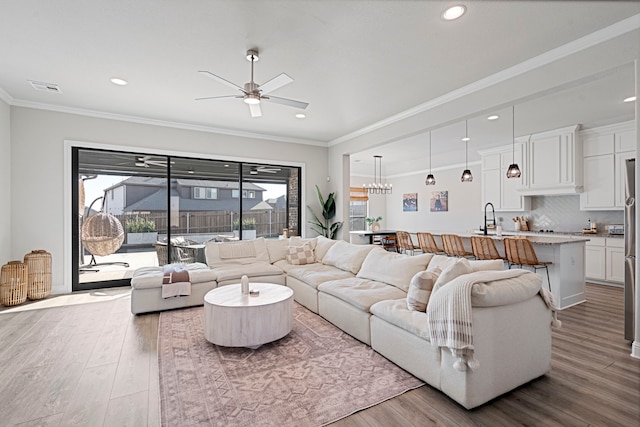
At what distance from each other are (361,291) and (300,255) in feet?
6.67

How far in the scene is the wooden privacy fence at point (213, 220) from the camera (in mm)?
5699

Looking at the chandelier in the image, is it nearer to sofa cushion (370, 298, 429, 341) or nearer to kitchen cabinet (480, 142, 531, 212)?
kitchen cabinet (480, 142, 531, 212)

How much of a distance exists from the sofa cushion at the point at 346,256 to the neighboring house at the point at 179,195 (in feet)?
8.12

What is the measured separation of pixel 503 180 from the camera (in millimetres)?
7188

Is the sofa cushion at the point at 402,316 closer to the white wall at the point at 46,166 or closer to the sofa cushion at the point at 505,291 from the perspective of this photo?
the sofa cushion at the point at 505,291

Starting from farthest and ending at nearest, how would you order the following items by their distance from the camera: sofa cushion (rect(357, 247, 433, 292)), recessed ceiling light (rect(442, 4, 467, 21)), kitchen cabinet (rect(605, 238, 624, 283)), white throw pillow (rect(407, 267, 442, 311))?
kitchen cabinet (rect(605, 238, 624, 283)), sofa cushion (rect(357, 247, 433, 292)), white throw pillow (rect(407, 267, 442, 311)), recessed ceiling light (rect(442, 4, 467, 21))

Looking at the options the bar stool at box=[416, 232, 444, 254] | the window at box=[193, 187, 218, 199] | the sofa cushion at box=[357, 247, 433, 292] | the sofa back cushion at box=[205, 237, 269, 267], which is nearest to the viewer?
the sofa cushion at box=[357, 247, 433, 292]

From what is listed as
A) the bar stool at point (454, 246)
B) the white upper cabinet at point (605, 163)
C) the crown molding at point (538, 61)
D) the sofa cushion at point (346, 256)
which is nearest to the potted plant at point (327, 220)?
the sofa cushion at point (346, 256)

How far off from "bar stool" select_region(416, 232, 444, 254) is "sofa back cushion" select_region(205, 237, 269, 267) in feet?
9.49

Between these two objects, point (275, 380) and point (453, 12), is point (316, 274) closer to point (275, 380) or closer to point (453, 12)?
point (275, 380)

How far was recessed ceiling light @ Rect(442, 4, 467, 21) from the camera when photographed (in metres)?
2.43

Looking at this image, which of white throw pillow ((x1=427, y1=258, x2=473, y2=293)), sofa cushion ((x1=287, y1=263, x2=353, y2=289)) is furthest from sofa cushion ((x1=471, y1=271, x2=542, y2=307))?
sofa cushion ((x1=287, y1=263, x2=353, y2=289))

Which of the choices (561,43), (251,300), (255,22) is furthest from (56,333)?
(561,43)

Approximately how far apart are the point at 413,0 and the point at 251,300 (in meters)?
2.97
